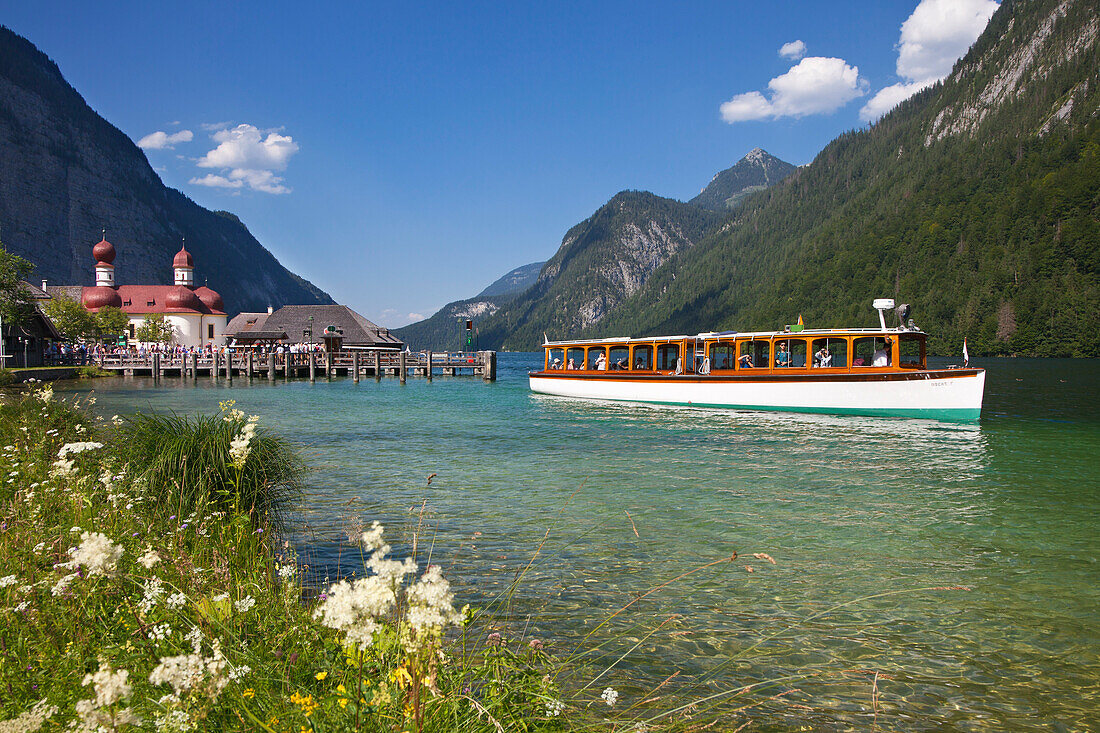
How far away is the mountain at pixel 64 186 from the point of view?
125 meters

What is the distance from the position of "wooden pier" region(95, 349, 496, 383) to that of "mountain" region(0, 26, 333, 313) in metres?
57.7

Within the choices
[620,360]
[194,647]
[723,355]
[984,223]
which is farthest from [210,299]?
[984,223]

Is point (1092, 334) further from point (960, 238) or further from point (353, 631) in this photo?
point (353, 631)

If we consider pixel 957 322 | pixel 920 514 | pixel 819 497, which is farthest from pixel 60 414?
pixel 957 322

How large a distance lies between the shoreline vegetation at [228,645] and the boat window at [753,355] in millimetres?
23344

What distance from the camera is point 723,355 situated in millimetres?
29672

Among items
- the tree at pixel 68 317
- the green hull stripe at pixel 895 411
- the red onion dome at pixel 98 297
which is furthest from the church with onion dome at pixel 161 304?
the green hull stripe at pixel 895 411

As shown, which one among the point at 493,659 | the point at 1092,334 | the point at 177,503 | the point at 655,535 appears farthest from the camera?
the point at 1092,334

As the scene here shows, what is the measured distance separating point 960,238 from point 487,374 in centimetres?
12885

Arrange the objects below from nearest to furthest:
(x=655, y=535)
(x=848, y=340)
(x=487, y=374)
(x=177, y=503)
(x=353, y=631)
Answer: (x=353, y=631)
(x=177, y=503)
(x=655, y=535)
(x=848, y=340)
(x=487, y=374)

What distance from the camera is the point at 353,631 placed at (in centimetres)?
206

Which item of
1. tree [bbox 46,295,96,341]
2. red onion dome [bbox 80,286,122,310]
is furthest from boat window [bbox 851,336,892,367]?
red onion dome [bbox 80,286,122,310]

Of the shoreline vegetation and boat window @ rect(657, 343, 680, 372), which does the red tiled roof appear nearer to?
boat window @ rect(657, 343, 680, 372)

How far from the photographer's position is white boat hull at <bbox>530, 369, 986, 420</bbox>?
23859 mm
